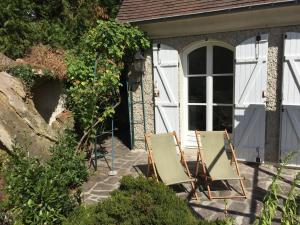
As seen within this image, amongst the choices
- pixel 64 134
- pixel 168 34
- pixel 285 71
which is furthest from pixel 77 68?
pixel 285 71

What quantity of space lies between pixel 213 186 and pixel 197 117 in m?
2.65

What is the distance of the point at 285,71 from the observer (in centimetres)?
653

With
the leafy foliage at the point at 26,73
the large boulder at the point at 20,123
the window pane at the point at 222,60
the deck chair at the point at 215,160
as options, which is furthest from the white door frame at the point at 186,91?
the leafy foliage at the point at 26,73

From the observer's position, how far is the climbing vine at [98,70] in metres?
7.18

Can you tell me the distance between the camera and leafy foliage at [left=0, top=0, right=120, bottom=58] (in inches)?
326

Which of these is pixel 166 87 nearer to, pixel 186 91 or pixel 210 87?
pixel 186 91

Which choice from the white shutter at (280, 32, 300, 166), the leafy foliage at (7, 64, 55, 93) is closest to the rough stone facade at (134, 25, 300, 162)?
the white shutter at (280, 32, 300, 166)

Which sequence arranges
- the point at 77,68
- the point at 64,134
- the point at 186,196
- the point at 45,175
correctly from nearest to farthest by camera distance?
the point at 45,175 < the point at 186,196 < the point at 64,134 < the point at 77,68

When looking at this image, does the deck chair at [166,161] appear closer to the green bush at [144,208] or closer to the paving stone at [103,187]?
the paving stone at [103,187]

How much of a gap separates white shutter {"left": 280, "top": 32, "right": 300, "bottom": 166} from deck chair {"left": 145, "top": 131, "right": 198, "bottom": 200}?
231 cm

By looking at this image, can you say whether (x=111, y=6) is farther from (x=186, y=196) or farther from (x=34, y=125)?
(x=186, y=196)

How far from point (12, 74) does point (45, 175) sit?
3.21m

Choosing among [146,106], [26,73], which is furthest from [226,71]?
[26,73]

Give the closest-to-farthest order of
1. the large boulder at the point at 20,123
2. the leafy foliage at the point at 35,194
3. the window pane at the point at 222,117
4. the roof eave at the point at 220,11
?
the leafy foliage at the point at 35,194 → the large boulder at the point at 20,123 → the roof eave at the point at 220,11 → the window pane at the point at 222,117
